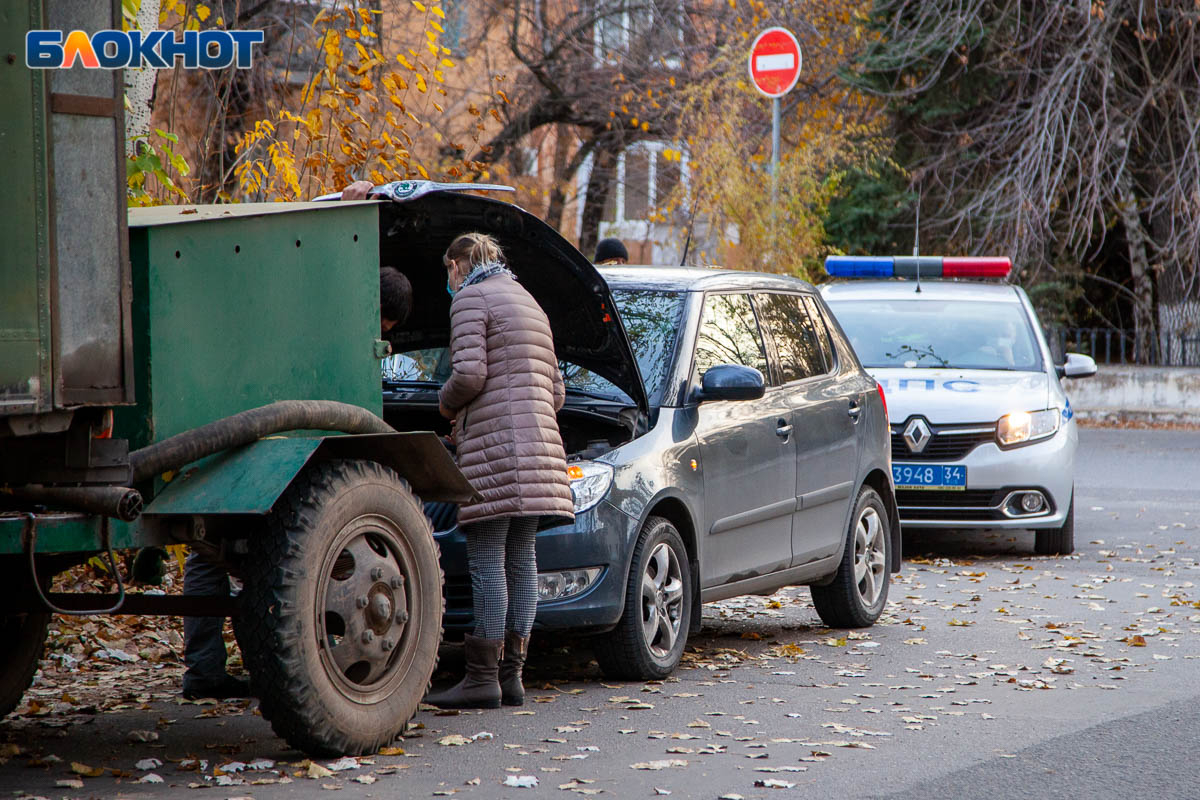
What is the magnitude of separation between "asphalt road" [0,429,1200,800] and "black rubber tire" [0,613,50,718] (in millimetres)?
133

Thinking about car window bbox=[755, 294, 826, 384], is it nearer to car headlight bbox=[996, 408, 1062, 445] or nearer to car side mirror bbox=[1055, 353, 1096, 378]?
car headlight bbox=[996, 408, 1062, 445]

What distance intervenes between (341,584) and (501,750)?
2.85 ft

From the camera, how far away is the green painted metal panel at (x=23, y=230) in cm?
443

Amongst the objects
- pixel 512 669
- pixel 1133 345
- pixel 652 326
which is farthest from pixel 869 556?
pixel 1133 345

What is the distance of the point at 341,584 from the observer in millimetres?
5453

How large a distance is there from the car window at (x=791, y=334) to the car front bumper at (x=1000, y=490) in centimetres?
303

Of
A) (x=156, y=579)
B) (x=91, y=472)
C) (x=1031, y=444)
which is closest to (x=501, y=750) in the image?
(x=156, y=579)

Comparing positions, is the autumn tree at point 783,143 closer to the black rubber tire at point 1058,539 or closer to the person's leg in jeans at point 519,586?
the black rubber tire at point 1058,539

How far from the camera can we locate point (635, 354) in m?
7.66

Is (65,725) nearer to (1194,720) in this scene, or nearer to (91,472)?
(91,472)

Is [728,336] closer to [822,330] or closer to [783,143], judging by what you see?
[822,330]

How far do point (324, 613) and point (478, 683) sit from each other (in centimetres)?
133

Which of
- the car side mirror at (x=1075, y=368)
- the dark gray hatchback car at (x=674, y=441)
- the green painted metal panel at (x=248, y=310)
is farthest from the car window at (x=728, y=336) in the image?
the car side mirror at (x=1075, y=368)

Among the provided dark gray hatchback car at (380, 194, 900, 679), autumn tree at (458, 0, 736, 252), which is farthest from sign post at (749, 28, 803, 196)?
dark gray hatchback car at (380, 194, 900, 679)
